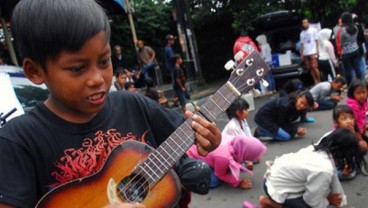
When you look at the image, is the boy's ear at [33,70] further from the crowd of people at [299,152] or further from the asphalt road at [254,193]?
the asphalt road at [254,193]

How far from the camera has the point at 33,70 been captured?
3.76 ft

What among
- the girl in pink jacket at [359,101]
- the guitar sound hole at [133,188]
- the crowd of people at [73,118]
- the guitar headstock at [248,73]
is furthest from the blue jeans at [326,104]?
the guitar sound hole at [133,188]

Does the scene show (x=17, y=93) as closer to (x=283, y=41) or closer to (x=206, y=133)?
(x=206, y=133)

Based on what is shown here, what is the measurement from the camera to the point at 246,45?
779 centimetres

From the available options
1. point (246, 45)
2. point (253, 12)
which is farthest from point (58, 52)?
point (253, 12)

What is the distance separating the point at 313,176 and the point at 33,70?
7.20 feet

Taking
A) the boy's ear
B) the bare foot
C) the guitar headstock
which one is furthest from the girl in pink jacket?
the boy's ear

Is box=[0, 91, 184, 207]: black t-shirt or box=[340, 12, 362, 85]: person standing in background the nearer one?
box=[0, 91, 184, 207]: black t-shirt

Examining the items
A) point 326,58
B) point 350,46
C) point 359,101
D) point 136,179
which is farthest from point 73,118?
point 326,58

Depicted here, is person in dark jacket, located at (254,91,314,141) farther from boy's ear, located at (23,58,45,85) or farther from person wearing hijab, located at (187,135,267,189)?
boy's ear, located at (23,58,45,85)

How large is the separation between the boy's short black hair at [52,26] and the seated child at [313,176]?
2.16 m

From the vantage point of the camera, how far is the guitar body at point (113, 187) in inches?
45.3

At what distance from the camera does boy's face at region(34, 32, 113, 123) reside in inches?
42.6

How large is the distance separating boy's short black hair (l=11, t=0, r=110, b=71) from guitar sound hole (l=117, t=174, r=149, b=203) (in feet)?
1.50
